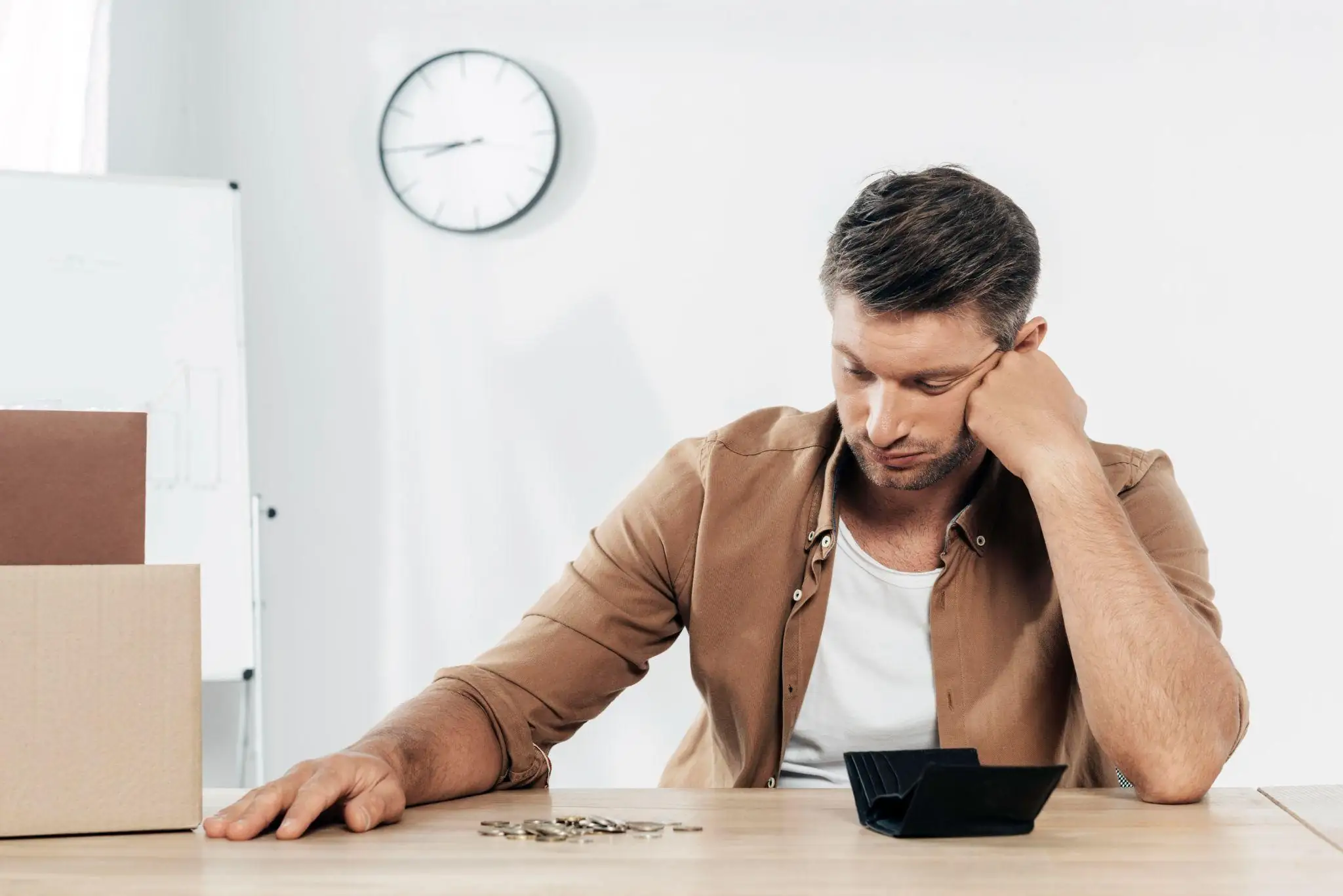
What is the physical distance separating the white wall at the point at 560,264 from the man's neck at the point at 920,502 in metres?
1.15

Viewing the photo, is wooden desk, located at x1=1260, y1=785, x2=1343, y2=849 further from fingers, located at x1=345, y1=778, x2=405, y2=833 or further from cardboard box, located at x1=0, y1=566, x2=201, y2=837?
cardboard box, located at x1=0, y1=566, x2=201, y2=837

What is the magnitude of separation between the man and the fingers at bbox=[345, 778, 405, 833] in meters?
0.26

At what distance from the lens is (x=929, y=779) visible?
0.84 meters

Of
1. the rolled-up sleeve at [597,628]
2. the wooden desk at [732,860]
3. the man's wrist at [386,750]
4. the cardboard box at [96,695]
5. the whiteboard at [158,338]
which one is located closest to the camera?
the wooden desk at [732,860]

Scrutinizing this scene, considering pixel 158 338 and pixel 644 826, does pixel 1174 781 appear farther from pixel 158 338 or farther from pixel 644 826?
pixel 158 338

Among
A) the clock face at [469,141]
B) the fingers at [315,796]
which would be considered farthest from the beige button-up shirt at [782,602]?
the clock face at [469,141]

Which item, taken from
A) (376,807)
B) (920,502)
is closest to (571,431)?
(920,502)

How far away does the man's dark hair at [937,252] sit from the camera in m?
1.38

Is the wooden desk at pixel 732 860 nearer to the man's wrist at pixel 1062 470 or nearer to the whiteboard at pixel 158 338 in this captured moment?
the man's wrist at pixel 1062 470

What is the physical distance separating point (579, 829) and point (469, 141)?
2.08m

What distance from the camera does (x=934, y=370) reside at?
4.60 feet

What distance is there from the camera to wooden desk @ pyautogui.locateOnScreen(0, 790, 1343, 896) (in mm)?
754

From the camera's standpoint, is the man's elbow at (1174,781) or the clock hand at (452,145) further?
the clock hand at (452,145)

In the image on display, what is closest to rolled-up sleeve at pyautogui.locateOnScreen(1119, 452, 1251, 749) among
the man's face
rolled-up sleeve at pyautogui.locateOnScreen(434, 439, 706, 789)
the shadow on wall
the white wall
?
A: the man's face
